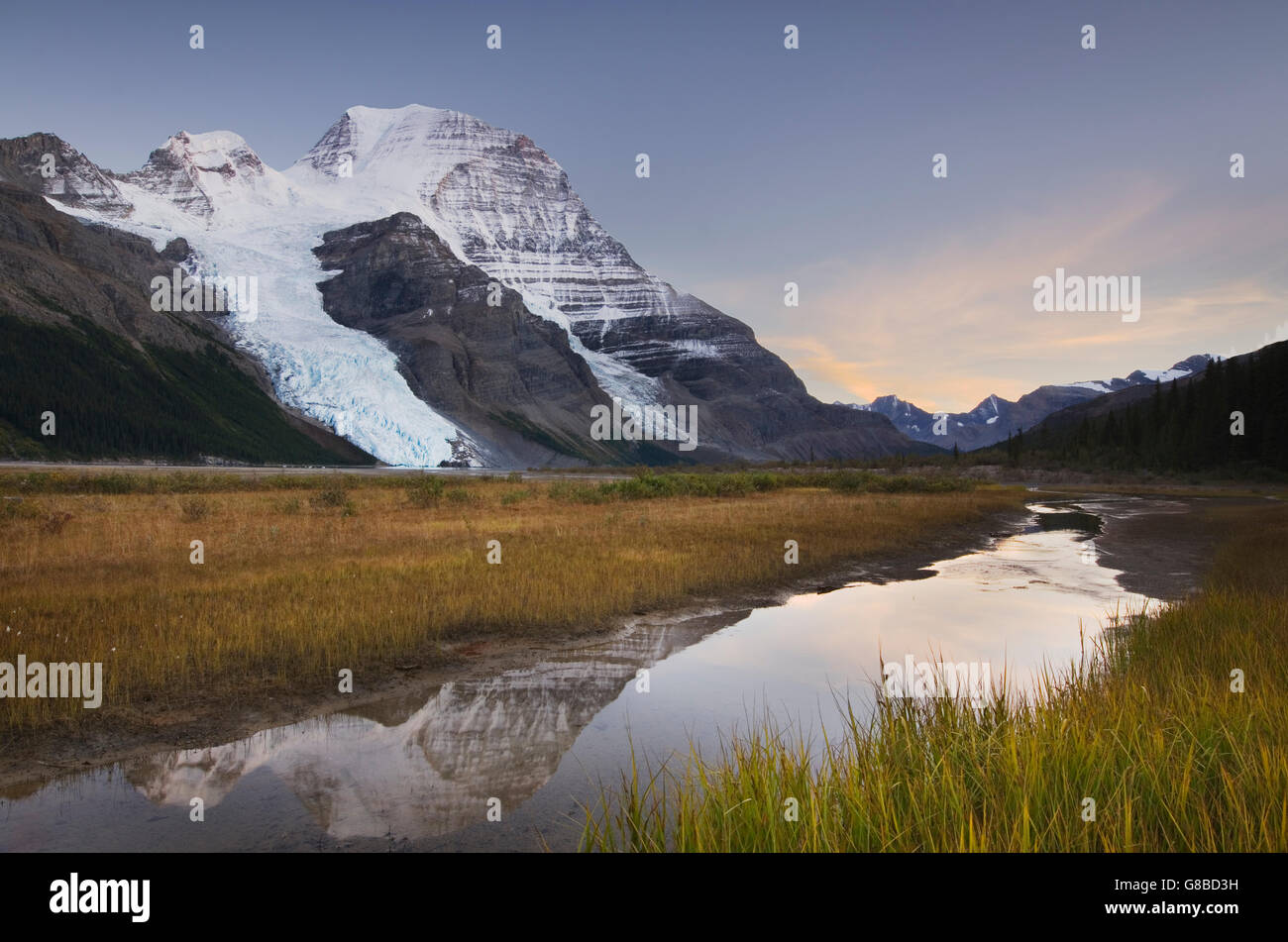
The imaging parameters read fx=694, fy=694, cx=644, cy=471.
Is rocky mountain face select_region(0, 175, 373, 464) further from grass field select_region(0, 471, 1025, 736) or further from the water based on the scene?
the water

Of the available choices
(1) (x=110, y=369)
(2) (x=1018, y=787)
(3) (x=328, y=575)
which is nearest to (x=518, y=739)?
(2) (x=1018, y=787)

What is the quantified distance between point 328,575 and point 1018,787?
46.9 ft

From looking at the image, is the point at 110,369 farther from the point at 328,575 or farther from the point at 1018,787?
the point at 1018,787

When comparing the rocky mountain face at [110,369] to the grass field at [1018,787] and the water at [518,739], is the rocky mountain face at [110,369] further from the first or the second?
the grass field at [1018,787]

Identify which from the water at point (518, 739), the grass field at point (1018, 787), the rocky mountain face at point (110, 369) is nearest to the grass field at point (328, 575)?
the water at point (518, 739)

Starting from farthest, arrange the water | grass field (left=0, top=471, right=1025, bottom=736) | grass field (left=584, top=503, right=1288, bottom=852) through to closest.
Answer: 1. grass field (left=0, top=471, right=1025, bottom=736)
2. the water
3. grass field (left=584, top=503, right=1288, bottom=852)

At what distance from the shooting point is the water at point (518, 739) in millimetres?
5953

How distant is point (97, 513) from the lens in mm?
26922

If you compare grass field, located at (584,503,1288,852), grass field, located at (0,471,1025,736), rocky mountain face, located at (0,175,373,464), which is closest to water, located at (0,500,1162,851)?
grass field, located at (584,503,1288,852)

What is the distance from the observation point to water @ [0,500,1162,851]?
595 centimetres

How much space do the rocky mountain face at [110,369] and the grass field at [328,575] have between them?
101 meters

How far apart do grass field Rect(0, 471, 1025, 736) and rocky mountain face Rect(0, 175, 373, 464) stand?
101m

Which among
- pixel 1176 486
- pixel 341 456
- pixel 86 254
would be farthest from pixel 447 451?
pixel 1176 486
